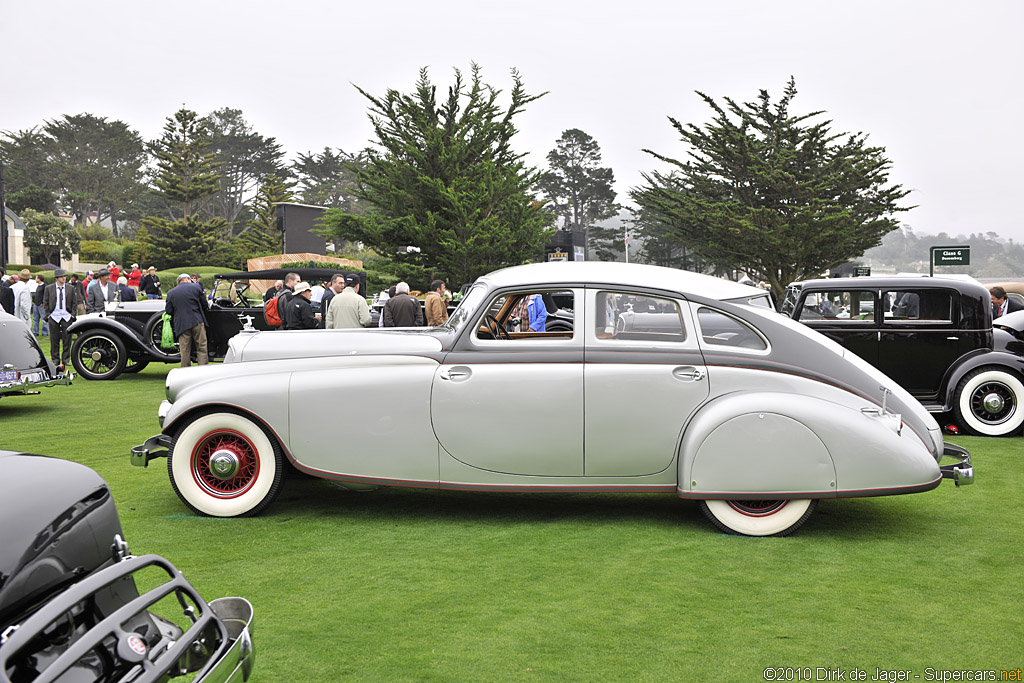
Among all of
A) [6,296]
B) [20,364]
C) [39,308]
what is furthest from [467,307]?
[39,308]

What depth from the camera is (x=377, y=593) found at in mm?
4359

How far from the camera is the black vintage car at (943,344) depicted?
8.95 m

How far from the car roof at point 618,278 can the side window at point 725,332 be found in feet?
0.47

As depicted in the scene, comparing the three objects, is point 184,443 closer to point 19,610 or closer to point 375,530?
point 375,530

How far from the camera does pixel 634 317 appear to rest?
5.97 metres

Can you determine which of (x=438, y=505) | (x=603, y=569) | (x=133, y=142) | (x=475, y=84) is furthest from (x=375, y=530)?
(x=133, y=142)

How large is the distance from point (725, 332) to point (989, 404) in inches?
203

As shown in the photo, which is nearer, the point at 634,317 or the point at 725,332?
the point at 725,332

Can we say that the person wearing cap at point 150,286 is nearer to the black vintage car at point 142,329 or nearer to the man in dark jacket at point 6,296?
the man in dark jacket at point 6,296

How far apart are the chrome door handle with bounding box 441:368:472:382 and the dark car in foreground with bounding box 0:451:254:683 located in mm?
2795

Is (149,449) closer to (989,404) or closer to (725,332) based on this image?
(725,332)

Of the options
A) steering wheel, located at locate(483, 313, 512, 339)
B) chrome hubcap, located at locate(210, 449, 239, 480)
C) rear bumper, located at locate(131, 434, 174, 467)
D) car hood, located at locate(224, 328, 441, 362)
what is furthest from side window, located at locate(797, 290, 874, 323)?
rear bumper, located at locate(131, 434, 174, 467)

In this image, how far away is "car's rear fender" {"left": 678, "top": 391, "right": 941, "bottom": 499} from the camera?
5.04 m

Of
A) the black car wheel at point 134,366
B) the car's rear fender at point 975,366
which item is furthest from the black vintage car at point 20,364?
the car's rear fender at point 975,366
